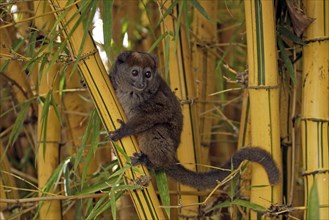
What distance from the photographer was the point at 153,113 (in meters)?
2.87

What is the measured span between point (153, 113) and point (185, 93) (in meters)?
0.23

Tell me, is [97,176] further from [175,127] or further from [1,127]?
[1,127]

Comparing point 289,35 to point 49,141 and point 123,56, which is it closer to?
point 123,56

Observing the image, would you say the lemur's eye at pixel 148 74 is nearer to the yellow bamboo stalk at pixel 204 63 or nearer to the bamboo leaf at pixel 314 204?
the yellow bamboo stalk at pixel 204 63

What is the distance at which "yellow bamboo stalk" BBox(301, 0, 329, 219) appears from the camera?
7.29 ft

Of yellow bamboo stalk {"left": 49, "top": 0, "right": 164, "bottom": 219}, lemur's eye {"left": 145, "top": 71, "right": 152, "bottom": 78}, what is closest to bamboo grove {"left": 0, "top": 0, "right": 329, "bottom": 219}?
yellow bamboo stalk {"left": 49, "top": 0, "right": 164, "bottom": 219}

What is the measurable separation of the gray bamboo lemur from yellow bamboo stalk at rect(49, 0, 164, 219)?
408 mm

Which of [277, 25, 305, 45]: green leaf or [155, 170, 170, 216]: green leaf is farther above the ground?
[277, 25, 305, 45]: green leaf

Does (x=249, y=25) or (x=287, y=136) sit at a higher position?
(x=249, y=25)

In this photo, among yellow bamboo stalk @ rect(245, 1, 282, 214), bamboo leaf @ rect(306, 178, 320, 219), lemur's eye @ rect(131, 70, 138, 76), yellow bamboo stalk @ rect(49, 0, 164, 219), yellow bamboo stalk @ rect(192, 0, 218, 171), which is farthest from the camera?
yellow bamboo stalk @ rect(192, 0, 218, 171)

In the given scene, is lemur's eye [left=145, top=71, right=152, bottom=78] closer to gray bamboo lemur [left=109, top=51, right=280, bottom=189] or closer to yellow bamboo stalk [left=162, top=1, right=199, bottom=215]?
gray bamboo lemur [left=109, top=51, right=280, bottom=189]

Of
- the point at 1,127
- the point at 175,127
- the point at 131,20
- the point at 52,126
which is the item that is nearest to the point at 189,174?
the point at 175,127

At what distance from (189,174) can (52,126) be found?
0.64 metres

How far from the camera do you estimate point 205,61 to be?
3.20 metres
